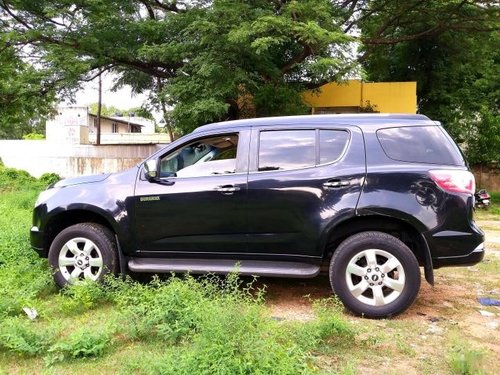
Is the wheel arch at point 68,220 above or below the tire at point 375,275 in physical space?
above

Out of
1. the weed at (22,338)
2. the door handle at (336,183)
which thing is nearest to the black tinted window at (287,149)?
the door handle at (336,183)

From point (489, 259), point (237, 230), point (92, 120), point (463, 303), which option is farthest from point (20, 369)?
point (92, 120)

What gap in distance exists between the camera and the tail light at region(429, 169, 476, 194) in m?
4.30

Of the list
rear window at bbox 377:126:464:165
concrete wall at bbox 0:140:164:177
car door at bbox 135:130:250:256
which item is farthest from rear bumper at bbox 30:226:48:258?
concrete wall at bbox 0:140:164:177

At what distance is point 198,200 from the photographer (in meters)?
4.72

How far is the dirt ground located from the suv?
1.15ft

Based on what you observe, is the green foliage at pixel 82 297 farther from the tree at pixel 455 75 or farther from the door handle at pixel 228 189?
the tree at pixel 455 75

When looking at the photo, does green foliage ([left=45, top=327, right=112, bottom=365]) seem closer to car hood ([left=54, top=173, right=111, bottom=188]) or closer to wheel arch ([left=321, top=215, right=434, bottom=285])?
car hood ([left=54, top=173, right=111, bottom=188])

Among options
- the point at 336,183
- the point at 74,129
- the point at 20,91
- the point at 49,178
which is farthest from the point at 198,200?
the point at 74,129

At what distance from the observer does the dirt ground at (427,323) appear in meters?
3.45

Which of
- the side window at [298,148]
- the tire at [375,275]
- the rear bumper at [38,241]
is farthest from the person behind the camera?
the rear bumper at [38,241]

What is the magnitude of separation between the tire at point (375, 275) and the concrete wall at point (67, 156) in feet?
52.3

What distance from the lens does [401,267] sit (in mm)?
4273

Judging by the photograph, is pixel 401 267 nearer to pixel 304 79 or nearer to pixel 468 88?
pixel 304 79
